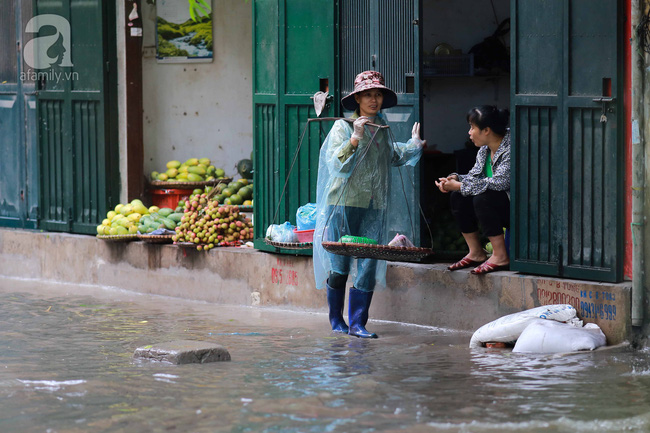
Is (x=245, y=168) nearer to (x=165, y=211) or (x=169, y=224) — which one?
(x=165, y=211)

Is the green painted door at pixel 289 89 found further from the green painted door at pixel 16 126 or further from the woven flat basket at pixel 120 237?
the green painted door at pixel 16 126

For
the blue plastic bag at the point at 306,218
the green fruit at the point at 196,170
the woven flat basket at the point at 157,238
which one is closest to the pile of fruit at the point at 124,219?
the woven flat basket at the point at 157,238

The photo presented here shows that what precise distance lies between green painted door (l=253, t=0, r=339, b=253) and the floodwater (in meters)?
1.33

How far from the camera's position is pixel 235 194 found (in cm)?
1043

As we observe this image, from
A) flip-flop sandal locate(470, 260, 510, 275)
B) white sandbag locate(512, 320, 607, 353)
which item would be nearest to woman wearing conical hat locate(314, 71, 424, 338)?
flip-flop sandal locate(470, 260, 510, 275)

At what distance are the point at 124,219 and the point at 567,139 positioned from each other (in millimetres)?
4843

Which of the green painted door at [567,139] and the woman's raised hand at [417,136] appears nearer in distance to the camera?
the green painted door at [567,139]

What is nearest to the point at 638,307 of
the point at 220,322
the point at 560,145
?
the point at 560,145

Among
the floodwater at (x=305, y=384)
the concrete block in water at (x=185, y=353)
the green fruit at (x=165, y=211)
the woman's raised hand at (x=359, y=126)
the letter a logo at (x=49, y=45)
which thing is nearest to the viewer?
the floodwater at (x=305, y=384)

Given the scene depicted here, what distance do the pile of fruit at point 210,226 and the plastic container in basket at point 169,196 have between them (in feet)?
3.92

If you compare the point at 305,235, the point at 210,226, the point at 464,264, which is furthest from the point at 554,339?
the point at 210,226

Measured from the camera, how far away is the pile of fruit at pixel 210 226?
31.5 feet

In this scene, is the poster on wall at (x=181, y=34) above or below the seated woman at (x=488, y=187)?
above

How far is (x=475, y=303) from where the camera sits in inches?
307
